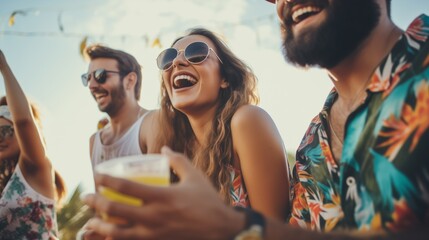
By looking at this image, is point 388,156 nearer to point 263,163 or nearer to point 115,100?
point 263,163

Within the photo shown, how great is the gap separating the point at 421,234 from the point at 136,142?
11.4 feet

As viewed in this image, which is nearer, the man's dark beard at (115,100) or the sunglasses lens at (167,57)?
the sunglasses lens at (167,57)

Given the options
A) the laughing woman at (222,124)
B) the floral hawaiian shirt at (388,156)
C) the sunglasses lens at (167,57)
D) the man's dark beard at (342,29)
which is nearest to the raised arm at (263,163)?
the laughing woman at (222,124)

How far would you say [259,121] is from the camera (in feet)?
8.09

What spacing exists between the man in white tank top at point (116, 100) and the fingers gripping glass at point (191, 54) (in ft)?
4.46

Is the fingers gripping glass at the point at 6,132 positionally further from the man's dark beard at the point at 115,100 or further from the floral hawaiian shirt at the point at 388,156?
the floral hawaiian shirt at the point at 388,156

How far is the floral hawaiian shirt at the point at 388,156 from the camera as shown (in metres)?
1.29

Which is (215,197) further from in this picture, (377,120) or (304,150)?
(304,150)

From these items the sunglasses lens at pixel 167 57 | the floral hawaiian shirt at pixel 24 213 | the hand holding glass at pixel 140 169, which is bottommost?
the floral hawaiian shirt at pixel 24 213

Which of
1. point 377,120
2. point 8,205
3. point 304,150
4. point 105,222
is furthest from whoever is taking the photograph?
point 8,205

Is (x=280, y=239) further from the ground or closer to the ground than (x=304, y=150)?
further from the ground

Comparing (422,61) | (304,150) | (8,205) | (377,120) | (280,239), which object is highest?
(422,61)

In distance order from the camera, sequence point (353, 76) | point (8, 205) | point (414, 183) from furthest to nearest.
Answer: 1. point (8, 205)
2. point (353, 76)
3. point (414, 183)

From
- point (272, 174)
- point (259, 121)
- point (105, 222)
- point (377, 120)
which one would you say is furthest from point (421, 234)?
point (259, 121)
